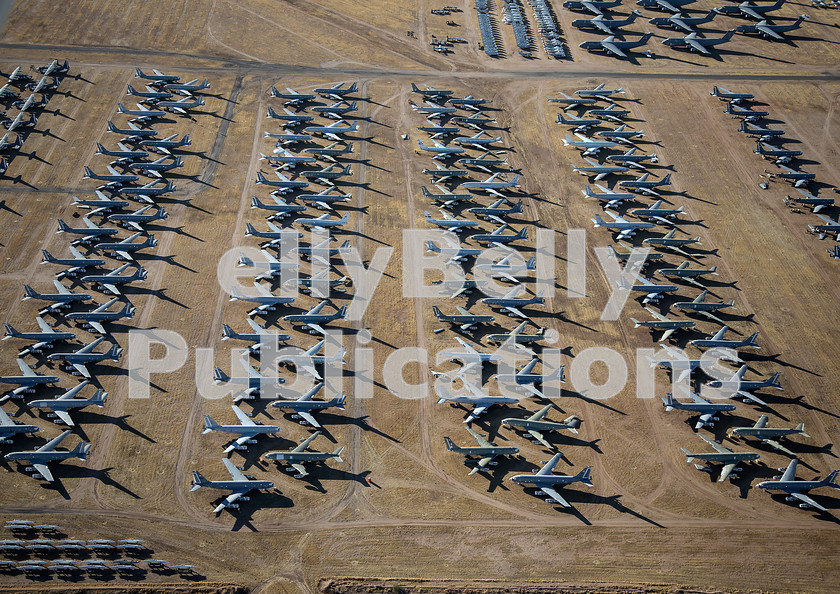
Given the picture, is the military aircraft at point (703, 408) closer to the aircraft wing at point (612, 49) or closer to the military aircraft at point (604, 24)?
the aircraft wing at point (612, 49)

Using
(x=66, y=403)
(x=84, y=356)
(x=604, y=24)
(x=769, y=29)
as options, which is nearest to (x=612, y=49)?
(x=604, y=24)

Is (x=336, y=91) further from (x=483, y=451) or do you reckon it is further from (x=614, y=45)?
(x=483, y=451)

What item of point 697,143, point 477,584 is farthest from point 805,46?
point 477,584

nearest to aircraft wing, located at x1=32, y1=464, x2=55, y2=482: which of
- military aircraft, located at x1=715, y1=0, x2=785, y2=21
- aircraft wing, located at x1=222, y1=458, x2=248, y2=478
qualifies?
aircraft wing, located at x1=222, y1=458, x2=248, y2=478

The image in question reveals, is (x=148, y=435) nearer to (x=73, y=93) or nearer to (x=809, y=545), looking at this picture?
(x=809, y=545)

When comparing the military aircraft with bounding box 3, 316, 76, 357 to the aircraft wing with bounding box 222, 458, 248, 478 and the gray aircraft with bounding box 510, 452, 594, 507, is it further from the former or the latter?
the gray aircraft with bounding box 510, 452, 594, 507
